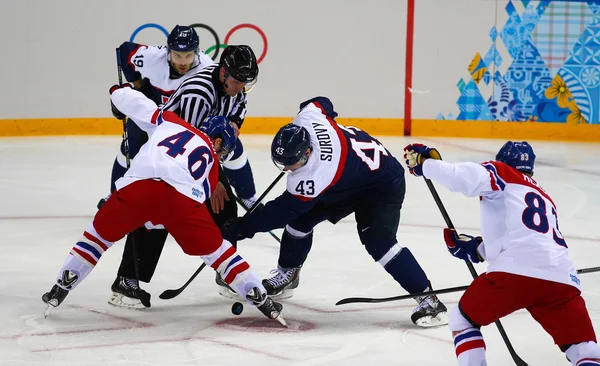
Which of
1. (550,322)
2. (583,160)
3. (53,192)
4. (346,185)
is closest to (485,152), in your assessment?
(583,160)

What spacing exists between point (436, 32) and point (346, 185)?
18.0 ft

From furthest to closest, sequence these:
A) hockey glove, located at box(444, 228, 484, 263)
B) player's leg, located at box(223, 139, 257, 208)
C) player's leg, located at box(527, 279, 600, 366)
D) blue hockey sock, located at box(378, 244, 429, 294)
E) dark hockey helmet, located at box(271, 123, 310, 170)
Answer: player's leg, located at box(223, 139, 257, 208) → blue hockey sock, located at box(378, 244, 429, 294) → dark hockey helmet, located at box(271, 123, 310, 170) → hockey glove, located at box(444, 228, 484, 263) → player's leg, located at box(527, 279, 600, 366)

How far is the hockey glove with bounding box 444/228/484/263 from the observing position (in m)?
3.08

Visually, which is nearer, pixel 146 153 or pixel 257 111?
pixel 146 153

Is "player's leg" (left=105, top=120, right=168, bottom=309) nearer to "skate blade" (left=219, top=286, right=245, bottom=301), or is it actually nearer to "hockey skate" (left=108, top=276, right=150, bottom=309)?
"hockey skate" (left=108, top=276, right=150, bottom=309)

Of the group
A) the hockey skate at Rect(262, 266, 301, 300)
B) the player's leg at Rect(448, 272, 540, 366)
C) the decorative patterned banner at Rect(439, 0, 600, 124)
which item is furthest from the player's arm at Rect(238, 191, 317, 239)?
the decorative patterned banner at Rect(439, 0, 600, 124)

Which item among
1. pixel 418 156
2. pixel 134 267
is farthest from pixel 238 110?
pixel 418 156

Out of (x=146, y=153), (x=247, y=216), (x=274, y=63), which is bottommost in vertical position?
(x=274, y=63)

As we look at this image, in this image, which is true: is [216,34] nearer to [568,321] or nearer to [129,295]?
[129,295]

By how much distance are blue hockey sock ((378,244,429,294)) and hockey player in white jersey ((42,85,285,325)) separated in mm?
447

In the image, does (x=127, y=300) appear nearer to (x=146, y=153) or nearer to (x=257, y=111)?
(x=146, y=153)

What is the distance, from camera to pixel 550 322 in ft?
9.01

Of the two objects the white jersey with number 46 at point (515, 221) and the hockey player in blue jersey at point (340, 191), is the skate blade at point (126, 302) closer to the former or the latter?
the hockey player in blue jersey at point (340, 191)

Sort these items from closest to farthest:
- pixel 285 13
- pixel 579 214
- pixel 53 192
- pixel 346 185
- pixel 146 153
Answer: pixel 146 153 → pixel 346 185 → pixel 579 214 → pixel 53 192 → pixel 285 13
